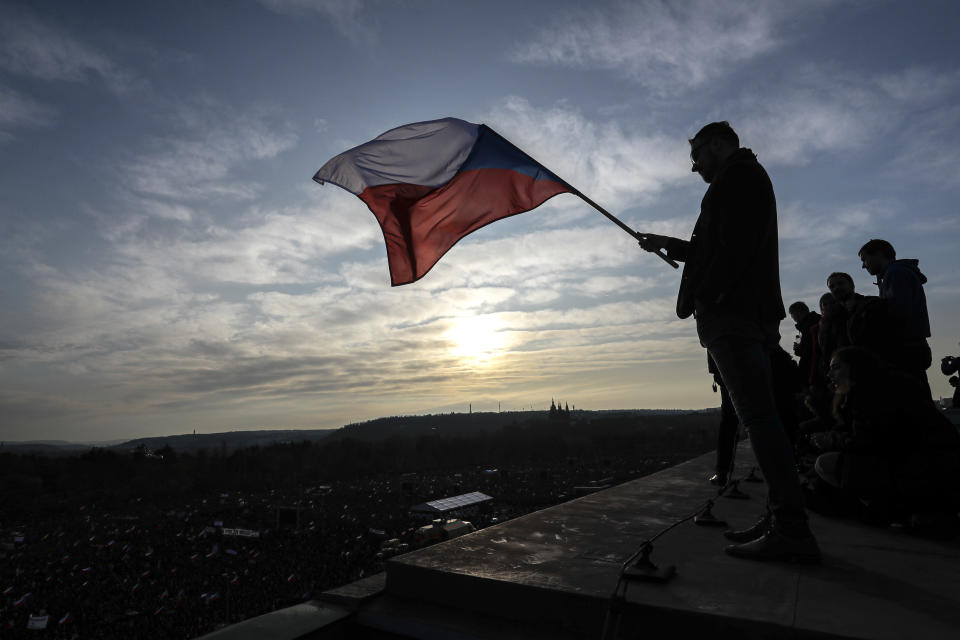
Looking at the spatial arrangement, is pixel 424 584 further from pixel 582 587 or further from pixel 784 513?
pixel 784 513

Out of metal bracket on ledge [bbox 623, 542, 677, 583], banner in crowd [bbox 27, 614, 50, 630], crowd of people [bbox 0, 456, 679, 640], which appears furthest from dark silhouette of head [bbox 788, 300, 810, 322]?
banner in crowd [bbox 27, 614, 50, 630]

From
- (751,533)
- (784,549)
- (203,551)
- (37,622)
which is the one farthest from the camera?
(203,551)

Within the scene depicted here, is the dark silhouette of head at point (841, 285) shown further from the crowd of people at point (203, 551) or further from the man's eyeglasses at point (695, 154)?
the crowd of people at point (203, 551)

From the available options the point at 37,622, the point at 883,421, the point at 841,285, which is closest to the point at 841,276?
the point at 841,285

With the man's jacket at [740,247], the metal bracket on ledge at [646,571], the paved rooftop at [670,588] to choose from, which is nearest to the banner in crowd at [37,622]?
the paved rooftop at [670,588]

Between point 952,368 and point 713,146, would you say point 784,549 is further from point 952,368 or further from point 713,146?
point 952,368

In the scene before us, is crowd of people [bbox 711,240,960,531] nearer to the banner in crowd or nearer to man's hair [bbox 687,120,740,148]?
man's hair [bbox 687,120,740,148]

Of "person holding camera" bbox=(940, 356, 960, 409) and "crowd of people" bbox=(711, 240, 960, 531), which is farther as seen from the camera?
"person holding camera" bbox=(940, 356, 960, 409)

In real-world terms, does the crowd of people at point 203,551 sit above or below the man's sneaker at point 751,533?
below
